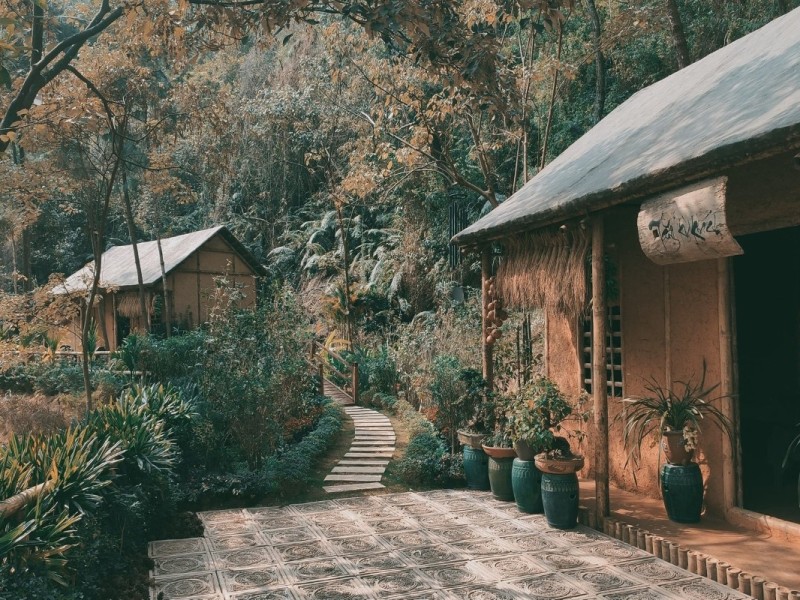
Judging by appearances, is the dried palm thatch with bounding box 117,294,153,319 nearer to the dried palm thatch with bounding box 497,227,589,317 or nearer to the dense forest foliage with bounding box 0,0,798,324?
the dense forest foliage with bounding box 0,0,798,324

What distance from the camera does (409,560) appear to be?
571 centimetres

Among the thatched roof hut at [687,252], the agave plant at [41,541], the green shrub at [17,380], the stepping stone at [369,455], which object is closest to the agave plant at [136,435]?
the agave plant at [41,541]

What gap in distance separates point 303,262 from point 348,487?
56.2 feet

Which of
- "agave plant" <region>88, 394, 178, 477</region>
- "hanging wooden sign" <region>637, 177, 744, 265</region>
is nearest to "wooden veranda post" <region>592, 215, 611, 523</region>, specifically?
"hanging wooden sign" <region>637, 177, 744, 265</region>

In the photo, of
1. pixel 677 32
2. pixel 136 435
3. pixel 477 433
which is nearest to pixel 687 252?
pixel 477 433

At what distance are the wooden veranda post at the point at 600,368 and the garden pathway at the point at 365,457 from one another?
3.20 metres

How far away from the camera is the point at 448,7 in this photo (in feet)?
19.8

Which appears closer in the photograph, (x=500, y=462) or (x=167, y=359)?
(x=500, y=462)

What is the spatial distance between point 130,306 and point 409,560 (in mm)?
17357

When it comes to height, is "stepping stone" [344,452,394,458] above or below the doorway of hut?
below

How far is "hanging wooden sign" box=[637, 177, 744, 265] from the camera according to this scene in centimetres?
466

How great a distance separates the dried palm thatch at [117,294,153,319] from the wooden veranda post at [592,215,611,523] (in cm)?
1683

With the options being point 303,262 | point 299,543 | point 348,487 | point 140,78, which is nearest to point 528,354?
point 348,487

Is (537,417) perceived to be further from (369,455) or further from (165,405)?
(165,405)
